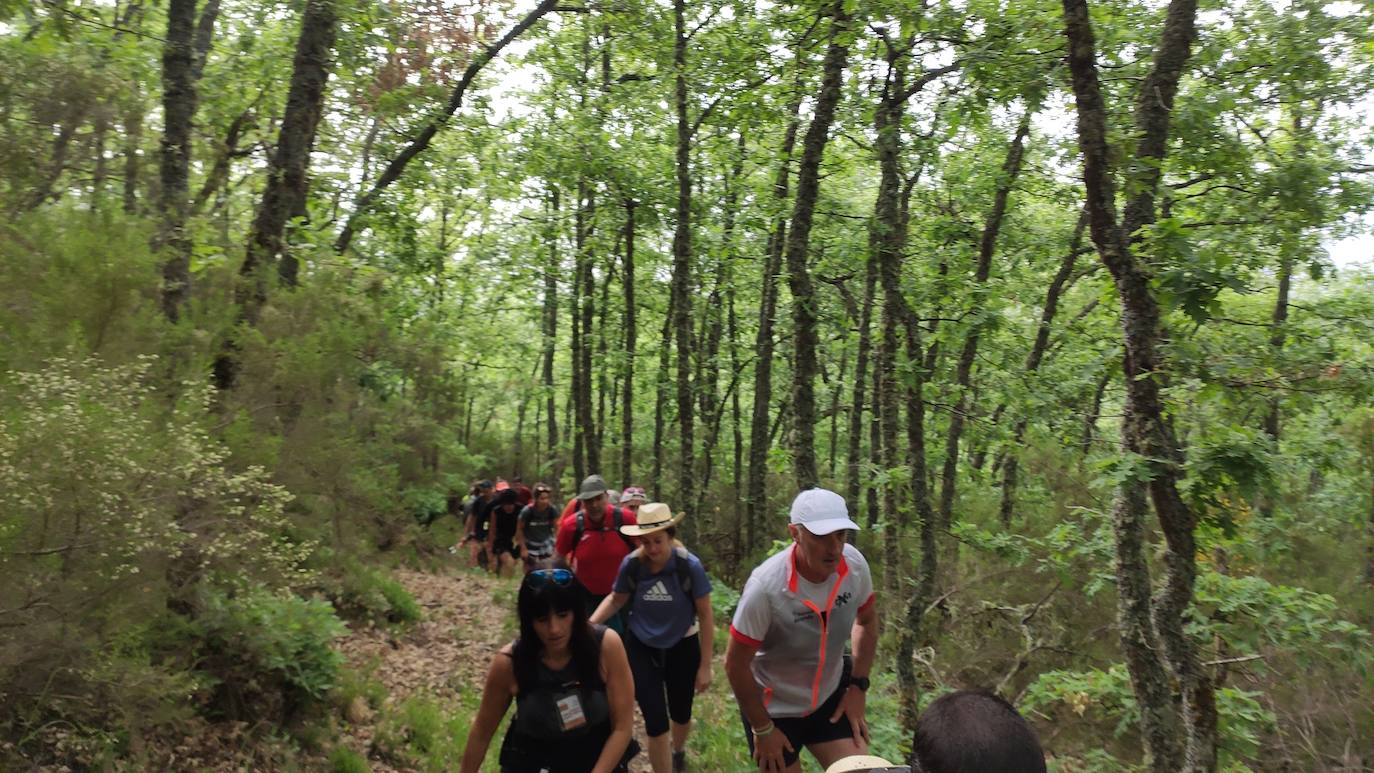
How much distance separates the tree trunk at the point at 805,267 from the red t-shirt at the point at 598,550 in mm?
1785

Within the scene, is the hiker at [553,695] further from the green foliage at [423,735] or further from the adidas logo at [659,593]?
the green foliage at [423,735]

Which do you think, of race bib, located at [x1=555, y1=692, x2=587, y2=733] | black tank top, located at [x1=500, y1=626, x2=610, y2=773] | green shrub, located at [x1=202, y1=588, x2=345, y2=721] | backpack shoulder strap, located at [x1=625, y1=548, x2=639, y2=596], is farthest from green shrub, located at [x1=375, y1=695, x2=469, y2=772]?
race bib, located at [x1=555, y1=692, x2=587, y2=733]

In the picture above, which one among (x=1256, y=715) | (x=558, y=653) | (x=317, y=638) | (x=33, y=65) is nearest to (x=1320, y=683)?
(x=1256, y=715)

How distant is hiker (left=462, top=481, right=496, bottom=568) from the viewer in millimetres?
15488

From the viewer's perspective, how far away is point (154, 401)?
563 cm

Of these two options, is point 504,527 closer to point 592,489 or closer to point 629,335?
point 629,335

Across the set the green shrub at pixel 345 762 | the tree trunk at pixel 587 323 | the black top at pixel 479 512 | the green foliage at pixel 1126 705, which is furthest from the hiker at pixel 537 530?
the tree trunk at pixel 587 323

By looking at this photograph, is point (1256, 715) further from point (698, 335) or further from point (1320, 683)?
point (698, 335)

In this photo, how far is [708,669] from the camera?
6.19m

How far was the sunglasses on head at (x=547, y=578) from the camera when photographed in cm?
371

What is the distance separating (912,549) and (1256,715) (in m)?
7.17

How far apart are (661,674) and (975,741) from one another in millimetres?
4647

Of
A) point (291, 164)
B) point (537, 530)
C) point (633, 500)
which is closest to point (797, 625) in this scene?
point (633, 500)

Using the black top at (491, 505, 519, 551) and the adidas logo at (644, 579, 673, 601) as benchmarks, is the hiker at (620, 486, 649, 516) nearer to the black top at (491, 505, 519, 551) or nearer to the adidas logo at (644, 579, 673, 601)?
the adidas logo at (644, 579, 673, 601)
